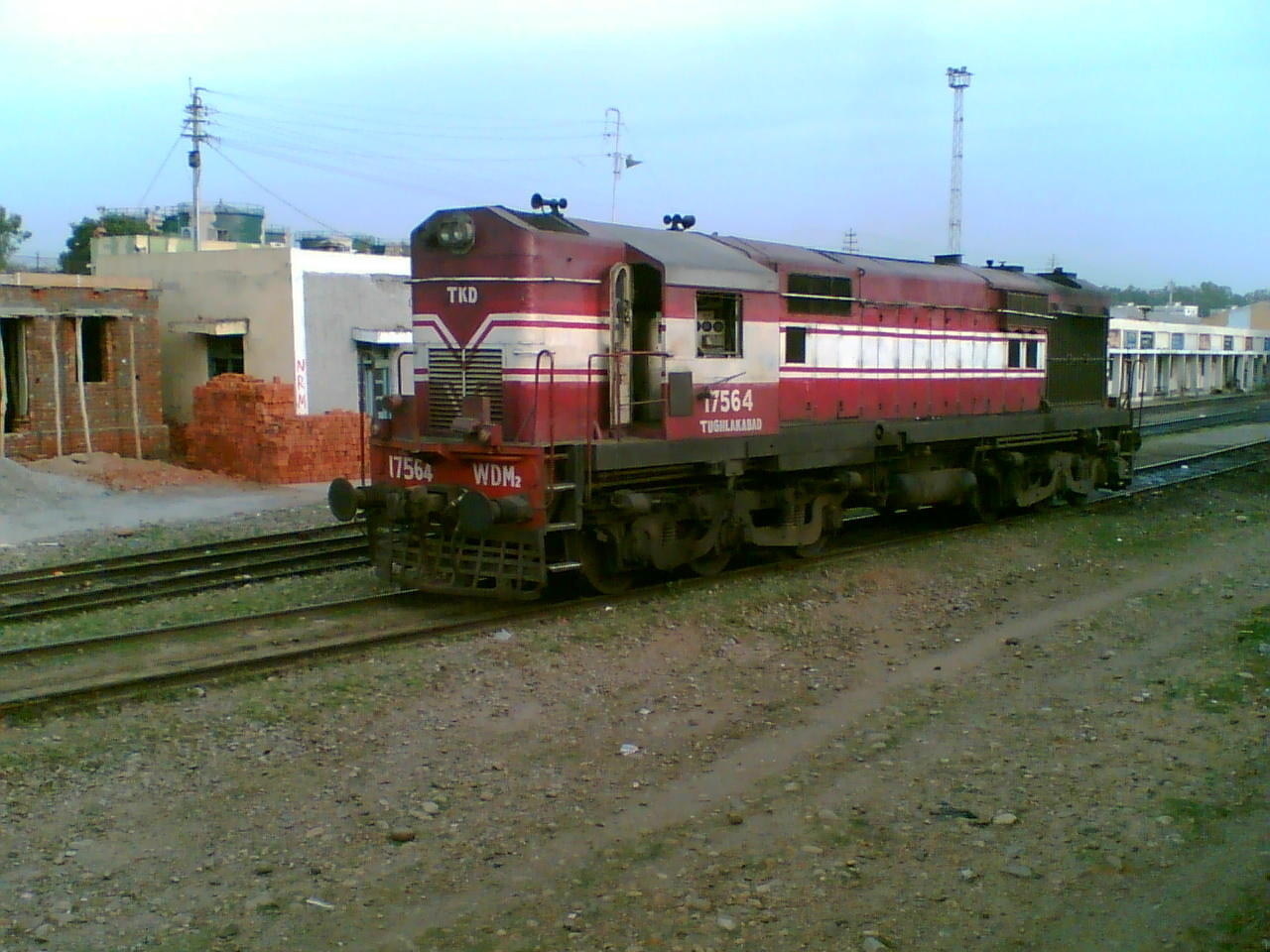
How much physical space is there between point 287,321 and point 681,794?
17664 mm

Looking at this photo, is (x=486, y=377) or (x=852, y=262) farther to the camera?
(x=852, y=262)

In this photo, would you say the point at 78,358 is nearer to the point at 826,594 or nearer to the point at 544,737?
the point at 826,594

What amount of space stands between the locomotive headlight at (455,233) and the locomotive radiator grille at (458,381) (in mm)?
900

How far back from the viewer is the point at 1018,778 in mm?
6078

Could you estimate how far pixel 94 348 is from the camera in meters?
21.1

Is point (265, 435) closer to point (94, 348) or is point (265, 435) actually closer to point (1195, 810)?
point (94, 348)

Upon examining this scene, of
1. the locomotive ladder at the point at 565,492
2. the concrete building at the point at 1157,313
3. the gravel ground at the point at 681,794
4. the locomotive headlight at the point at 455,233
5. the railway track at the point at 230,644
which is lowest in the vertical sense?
the gravel ground at the point at 681,794

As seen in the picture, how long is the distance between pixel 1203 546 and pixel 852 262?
518 centimetres

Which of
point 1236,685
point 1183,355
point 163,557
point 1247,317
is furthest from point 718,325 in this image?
point 1247,317

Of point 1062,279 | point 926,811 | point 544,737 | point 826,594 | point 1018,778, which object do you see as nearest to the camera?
point 926,811

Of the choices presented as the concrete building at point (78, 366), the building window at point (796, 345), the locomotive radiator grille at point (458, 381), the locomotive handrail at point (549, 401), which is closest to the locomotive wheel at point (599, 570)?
the locomotive handrail at point (549, 401)

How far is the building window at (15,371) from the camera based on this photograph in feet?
64.5

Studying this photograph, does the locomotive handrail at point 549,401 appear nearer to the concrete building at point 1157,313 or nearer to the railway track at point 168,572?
the railway track at point 168,572

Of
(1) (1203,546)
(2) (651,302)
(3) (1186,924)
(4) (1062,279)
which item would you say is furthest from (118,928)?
(4) (1062,279)
